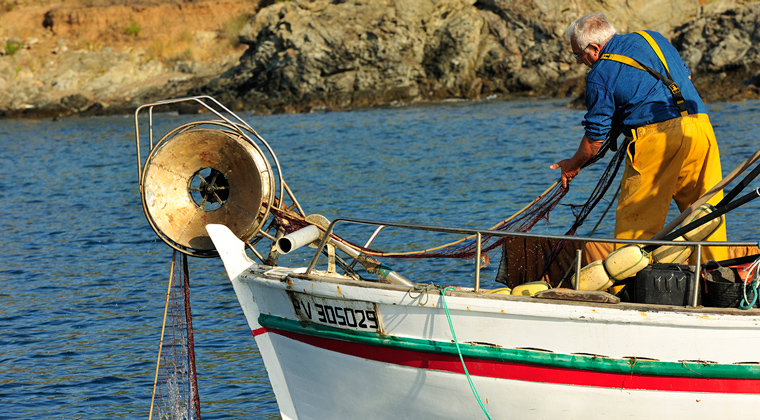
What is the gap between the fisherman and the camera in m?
5.12

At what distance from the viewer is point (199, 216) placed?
5695mm

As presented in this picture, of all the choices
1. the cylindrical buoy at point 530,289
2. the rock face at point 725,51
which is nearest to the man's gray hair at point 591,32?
the cylindrical buoy at point 530,289

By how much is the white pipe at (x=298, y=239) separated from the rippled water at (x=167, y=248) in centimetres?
233

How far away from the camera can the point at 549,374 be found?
459 centimetres

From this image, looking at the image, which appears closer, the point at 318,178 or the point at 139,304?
the point at 139,304

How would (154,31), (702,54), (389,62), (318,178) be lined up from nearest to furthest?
(318,178) → (702,54) → (389,62) → (154,31)

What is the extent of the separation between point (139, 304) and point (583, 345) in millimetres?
6825

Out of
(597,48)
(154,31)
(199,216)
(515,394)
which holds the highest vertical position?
(154,31)

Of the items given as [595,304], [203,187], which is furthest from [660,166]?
[203,187]

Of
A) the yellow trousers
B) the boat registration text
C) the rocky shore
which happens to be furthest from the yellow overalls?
the rocky shore

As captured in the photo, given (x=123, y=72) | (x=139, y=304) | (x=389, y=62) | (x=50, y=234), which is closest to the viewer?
(x=139, y=304)

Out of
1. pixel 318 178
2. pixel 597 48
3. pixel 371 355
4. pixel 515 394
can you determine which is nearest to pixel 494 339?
pixel 515 394

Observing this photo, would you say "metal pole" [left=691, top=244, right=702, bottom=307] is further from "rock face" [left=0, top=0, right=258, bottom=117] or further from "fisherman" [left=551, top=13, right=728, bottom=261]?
"rock face" [left=0, top=0, right=258, bottom=117]

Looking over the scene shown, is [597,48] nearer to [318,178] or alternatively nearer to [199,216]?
[199,216]
